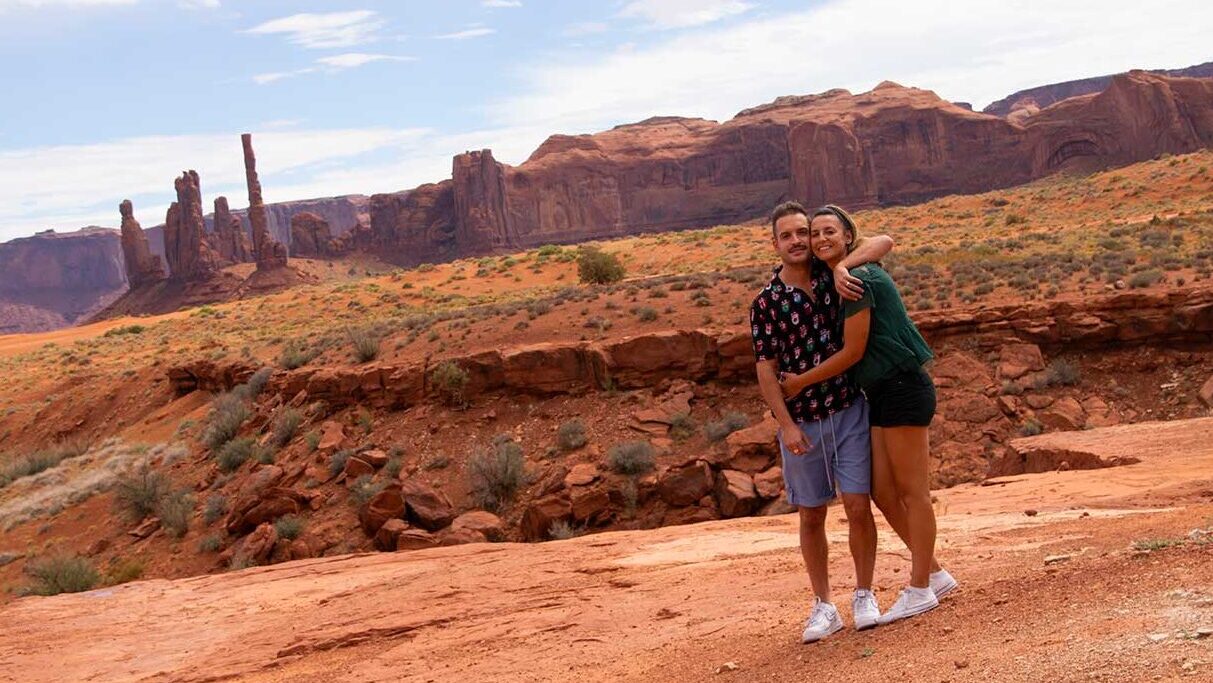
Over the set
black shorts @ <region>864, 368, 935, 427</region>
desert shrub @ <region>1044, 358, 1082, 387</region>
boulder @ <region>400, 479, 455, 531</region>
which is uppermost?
black shorts @ <region>864, 368, 935, 427</region>

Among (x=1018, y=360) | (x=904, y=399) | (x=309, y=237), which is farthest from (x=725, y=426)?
(x=309, y=237)

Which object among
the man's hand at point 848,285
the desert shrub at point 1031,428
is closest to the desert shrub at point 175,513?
the desert shrub at point 1031,428

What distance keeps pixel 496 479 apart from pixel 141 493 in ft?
24.9

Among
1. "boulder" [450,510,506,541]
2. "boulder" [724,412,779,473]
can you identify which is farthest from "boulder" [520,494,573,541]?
"boulder" [724,412,779,473]

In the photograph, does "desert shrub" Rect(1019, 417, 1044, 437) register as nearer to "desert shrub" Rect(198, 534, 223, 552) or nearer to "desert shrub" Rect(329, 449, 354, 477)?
"desert shrub" Rect(329, 449, 354, 477)

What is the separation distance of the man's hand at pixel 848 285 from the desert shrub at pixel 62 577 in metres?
14.2

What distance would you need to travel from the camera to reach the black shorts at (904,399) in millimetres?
4855

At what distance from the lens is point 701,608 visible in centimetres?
671

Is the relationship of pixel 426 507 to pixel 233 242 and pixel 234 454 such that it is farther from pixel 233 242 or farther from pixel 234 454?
pixel 233 242

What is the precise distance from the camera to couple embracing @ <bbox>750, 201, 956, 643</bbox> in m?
4.84

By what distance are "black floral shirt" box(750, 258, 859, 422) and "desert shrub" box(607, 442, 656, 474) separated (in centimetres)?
1106

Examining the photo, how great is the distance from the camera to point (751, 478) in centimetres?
1475

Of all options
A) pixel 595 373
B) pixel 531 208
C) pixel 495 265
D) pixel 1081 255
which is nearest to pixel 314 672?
pixel 595 373

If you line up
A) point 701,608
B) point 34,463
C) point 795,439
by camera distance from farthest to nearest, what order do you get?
point 34,463 < point 701,608 < point 795,439
